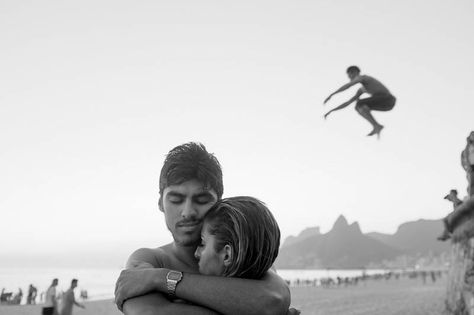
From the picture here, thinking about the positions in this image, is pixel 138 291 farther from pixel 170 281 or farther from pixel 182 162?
pixel 182 162

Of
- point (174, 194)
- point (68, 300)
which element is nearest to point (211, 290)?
point (174, 194)

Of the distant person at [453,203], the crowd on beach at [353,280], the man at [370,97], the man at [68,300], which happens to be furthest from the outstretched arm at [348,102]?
the crowd on beach at [353,280]

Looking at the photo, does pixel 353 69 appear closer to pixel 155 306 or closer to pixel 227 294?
pixel 227 294

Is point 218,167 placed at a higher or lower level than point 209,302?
higher

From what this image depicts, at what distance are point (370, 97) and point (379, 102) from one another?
157mm

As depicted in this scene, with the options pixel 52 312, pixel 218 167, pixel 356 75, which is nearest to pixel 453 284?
pixel 356 75

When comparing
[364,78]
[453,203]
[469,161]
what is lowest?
[453,203]

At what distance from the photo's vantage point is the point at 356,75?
198 inches

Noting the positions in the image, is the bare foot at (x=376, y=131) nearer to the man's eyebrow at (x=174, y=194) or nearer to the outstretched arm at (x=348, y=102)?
the outstretched arm at (x=348, y=102)

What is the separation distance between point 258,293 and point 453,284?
24.0 feet

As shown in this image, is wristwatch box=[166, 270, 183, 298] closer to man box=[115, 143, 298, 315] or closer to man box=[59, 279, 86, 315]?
man box=[115, 143, 298, 315]

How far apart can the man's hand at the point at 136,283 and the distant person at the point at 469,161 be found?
6800mm

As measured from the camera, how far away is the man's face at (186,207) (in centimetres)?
224

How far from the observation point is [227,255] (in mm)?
1933
